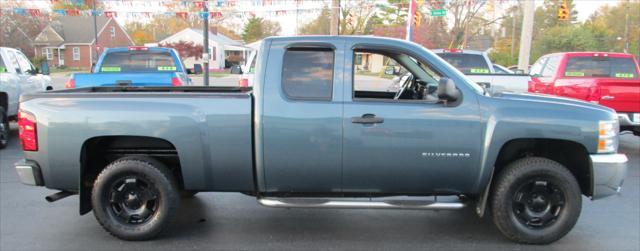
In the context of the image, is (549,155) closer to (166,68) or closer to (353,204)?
(353,204)

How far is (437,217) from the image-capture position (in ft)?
16.8

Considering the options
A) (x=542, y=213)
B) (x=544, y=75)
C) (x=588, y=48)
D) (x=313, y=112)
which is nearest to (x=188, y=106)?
(x=313, y=112)

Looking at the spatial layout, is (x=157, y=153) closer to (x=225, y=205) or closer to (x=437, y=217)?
(x=225, y=205)

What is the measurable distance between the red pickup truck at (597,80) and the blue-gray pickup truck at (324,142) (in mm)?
4449

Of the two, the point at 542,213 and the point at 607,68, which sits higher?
the point at 607,68

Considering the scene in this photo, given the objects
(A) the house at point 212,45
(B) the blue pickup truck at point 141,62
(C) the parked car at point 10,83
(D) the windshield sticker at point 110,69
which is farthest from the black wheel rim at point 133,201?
(A) the house at point 212,45

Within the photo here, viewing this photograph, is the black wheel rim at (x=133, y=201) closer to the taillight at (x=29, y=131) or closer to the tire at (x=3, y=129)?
the taillight at (x=29, y=131)

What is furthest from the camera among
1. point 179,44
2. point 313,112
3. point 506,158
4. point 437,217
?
point 179,44

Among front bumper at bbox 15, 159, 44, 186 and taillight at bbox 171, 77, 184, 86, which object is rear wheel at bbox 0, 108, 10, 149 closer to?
taillight at bbox 171, 77, 184, 86

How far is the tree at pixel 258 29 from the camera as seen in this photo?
69.1 m

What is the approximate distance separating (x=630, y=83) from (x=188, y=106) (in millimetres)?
7326

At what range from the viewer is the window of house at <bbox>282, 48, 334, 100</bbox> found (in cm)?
422

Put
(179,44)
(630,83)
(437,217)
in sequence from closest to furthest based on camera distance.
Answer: (437,217) < (630,83) < (179,44)

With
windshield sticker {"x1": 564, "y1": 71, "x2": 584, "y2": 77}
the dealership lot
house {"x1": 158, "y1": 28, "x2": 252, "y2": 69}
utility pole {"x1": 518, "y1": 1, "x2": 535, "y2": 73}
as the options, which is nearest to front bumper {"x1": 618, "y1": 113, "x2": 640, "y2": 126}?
windshield sticker {"x1": 564, "y1": 71, "x2": 584, "y2": 77}
